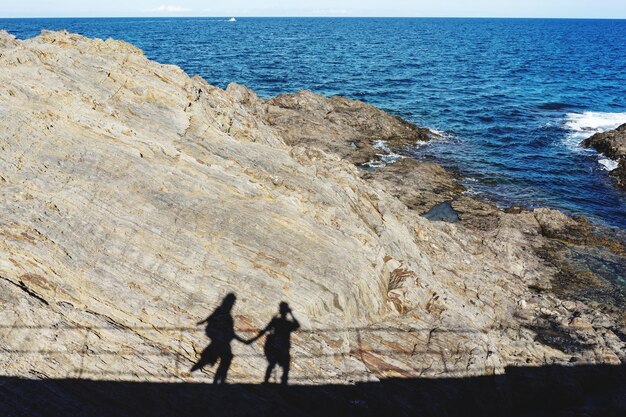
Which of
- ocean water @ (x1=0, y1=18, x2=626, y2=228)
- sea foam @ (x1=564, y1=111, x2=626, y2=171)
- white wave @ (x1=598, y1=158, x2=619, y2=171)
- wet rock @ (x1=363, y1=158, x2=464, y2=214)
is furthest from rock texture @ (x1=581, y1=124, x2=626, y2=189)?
wet rock @ (x1=363, y1=158, x2=464, y2=214)

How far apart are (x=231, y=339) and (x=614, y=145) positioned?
4250 centimetres

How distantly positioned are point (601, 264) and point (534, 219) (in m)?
4.61

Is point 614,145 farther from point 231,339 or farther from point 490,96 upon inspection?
point 231,339

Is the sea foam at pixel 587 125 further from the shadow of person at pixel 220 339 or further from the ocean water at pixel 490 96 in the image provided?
the shadow of person at pixel 220 339

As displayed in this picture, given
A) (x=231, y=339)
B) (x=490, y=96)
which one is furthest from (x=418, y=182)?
(x=490, y=96)

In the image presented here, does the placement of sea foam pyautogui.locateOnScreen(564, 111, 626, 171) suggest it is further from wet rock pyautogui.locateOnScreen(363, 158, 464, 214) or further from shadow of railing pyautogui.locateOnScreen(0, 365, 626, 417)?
shadow of railing pyautogui.locateOnScreen(0, 365, 626, 417)

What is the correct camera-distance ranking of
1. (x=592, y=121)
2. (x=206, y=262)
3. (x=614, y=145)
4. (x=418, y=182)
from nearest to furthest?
(x=206, y=262) < (x=418, y=182) < (x=614, y=145) < (x=592, y=121)

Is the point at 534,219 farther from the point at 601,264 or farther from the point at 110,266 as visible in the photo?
the point at 110,266

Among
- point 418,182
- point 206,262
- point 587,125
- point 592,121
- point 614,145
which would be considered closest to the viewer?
point 206,262

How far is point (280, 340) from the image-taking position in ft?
36.6

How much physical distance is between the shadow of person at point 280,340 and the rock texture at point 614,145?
34.3 meters

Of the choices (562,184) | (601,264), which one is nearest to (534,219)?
(601,264)

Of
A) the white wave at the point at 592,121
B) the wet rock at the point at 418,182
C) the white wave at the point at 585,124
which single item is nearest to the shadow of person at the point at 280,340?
the wet rock at the point at 418,182

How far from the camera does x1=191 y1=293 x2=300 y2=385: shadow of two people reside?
1066 centimetres
